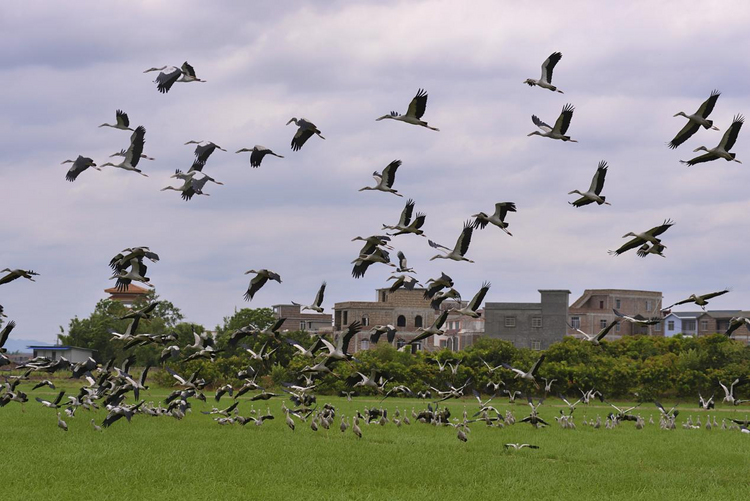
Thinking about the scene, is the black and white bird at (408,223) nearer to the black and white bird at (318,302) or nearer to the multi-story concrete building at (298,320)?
the black and white bird at (318,302)

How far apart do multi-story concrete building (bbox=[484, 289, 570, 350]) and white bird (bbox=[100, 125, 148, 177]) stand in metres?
66.4

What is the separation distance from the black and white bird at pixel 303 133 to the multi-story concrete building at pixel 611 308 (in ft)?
257

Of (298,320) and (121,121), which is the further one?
(298,320)

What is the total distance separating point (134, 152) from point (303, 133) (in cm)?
436

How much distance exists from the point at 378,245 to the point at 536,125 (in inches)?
211

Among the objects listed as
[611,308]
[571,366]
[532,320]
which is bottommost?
[571,366]

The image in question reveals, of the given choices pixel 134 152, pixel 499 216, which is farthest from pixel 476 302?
pixel 134 152

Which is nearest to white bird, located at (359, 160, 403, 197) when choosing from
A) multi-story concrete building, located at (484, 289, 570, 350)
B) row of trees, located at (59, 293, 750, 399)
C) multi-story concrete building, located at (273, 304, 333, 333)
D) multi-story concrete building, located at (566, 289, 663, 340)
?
row of trees, located at (59, 293, 750, 399)

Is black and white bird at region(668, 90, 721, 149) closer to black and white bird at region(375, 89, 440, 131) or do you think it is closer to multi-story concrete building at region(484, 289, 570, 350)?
black and white bird at region(375, 89, 440, 131)

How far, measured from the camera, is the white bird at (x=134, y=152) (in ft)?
76.6

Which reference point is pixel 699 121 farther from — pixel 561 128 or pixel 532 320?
pixel 532 320

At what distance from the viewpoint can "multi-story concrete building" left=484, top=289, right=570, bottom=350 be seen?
8694 cm

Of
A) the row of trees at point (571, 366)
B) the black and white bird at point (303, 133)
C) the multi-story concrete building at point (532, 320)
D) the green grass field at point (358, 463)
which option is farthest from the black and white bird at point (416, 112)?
the multi-story concrete building at point (532, 320)

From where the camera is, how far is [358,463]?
25.0 metres
